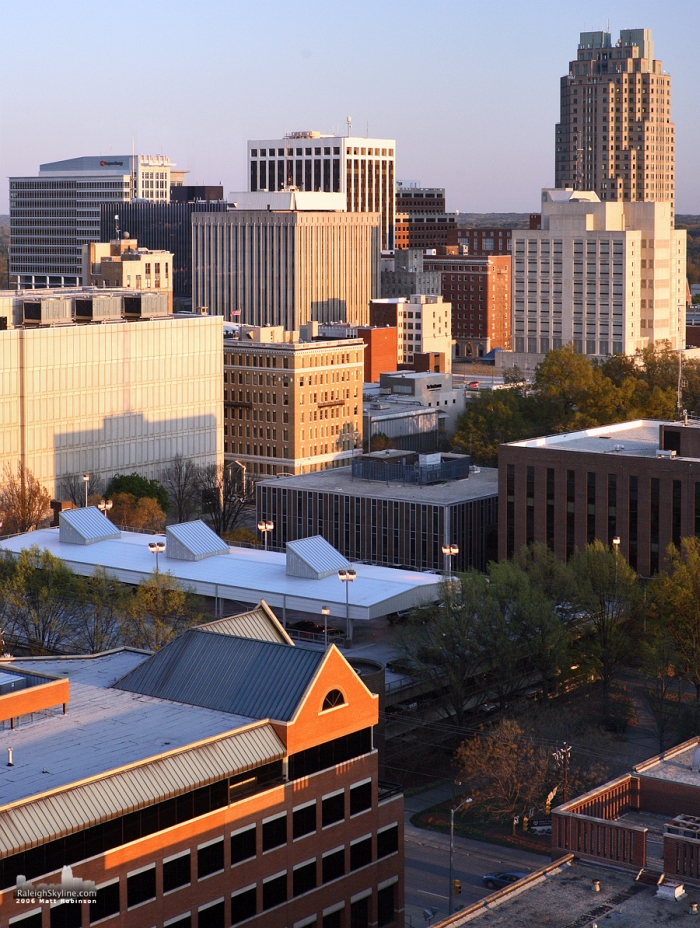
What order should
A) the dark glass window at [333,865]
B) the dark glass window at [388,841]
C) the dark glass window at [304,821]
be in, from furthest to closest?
the dark glass window at [388,841] → the dark glass window at [333,865] → the dark glass window at [304,821]

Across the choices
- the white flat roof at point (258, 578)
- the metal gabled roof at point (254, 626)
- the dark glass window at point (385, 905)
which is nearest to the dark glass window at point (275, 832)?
the dark glass window at point (385, 905)

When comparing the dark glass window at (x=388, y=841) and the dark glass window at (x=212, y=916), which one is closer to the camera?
the dark glass window at (x=212, y=916)

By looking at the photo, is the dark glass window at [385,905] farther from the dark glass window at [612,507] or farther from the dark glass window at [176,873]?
the dark glass window at [612,507]

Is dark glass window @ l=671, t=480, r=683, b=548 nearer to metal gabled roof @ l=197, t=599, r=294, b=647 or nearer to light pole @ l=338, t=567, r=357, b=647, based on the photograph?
light pole @ l=338, t=567, r=357, b=647

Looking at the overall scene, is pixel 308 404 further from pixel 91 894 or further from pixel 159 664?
pixel 91 894

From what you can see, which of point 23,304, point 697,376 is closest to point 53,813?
point 23,304

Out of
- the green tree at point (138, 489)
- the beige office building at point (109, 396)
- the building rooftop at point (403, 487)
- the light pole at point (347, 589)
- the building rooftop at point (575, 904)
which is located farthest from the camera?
the beige office building at point (109, 396)

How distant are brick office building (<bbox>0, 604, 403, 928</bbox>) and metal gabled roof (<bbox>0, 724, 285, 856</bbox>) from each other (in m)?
0.04

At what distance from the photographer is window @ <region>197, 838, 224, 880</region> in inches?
1775

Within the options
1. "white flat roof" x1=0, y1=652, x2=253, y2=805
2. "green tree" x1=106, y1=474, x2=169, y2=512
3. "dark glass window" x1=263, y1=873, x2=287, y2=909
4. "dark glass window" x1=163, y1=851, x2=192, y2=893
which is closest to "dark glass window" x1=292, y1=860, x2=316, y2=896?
"dark glass window" x1=263, y1=873, x2=287, y2=909

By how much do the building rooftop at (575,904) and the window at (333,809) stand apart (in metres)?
10.1

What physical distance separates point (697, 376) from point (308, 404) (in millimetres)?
49675

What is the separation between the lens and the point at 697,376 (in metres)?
183

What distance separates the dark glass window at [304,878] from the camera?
4800cm
